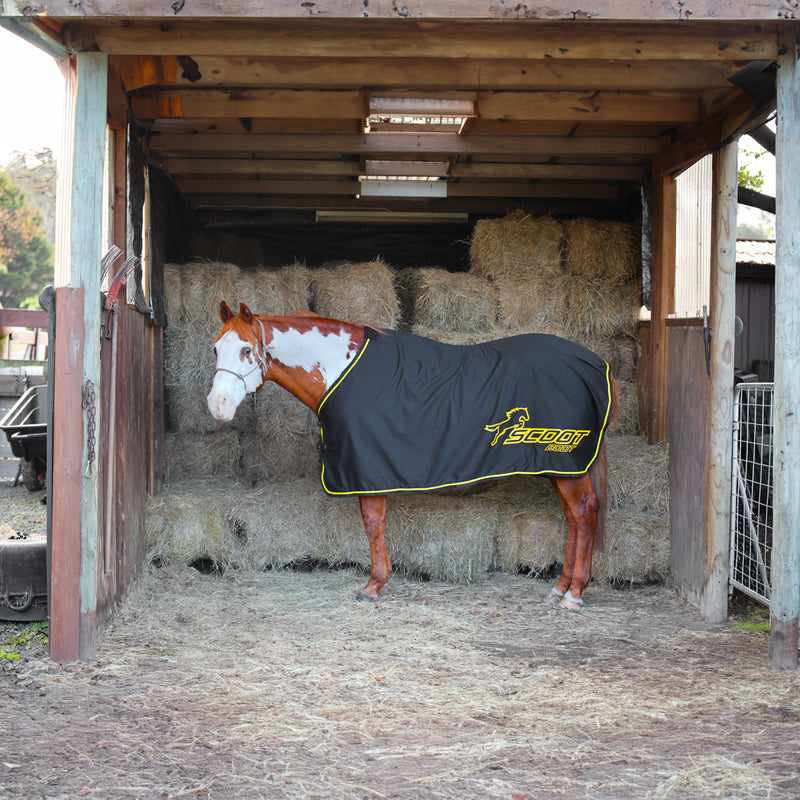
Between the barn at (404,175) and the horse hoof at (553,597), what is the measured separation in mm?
804

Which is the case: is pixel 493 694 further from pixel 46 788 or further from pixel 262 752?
pixel 46 788

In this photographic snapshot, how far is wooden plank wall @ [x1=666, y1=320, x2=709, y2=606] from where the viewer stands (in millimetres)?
4703

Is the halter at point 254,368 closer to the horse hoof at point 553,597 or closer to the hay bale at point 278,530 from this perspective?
the hay bale at point 278,530

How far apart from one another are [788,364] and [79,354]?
11.0 feet

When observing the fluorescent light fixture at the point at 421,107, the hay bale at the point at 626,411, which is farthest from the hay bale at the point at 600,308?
the fluorescent light fixture at the point at 421,107

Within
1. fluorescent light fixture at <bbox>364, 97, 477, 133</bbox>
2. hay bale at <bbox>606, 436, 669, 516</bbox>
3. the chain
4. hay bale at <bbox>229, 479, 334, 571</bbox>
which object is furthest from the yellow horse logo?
the chain

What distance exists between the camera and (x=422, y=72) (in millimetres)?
4234

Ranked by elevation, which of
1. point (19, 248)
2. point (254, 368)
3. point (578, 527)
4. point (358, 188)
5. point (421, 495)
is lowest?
point (578, 527)

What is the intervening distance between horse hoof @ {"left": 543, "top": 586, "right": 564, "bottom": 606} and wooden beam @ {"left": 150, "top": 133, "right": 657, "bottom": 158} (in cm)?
298

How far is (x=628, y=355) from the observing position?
19.9 feet

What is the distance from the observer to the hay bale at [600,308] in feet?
19.8

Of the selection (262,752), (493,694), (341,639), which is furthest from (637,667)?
(262,752)

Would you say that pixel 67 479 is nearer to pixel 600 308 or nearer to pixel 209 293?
pixel 209 293

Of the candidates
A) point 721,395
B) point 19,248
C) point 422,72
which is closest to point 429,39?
point 422,72
